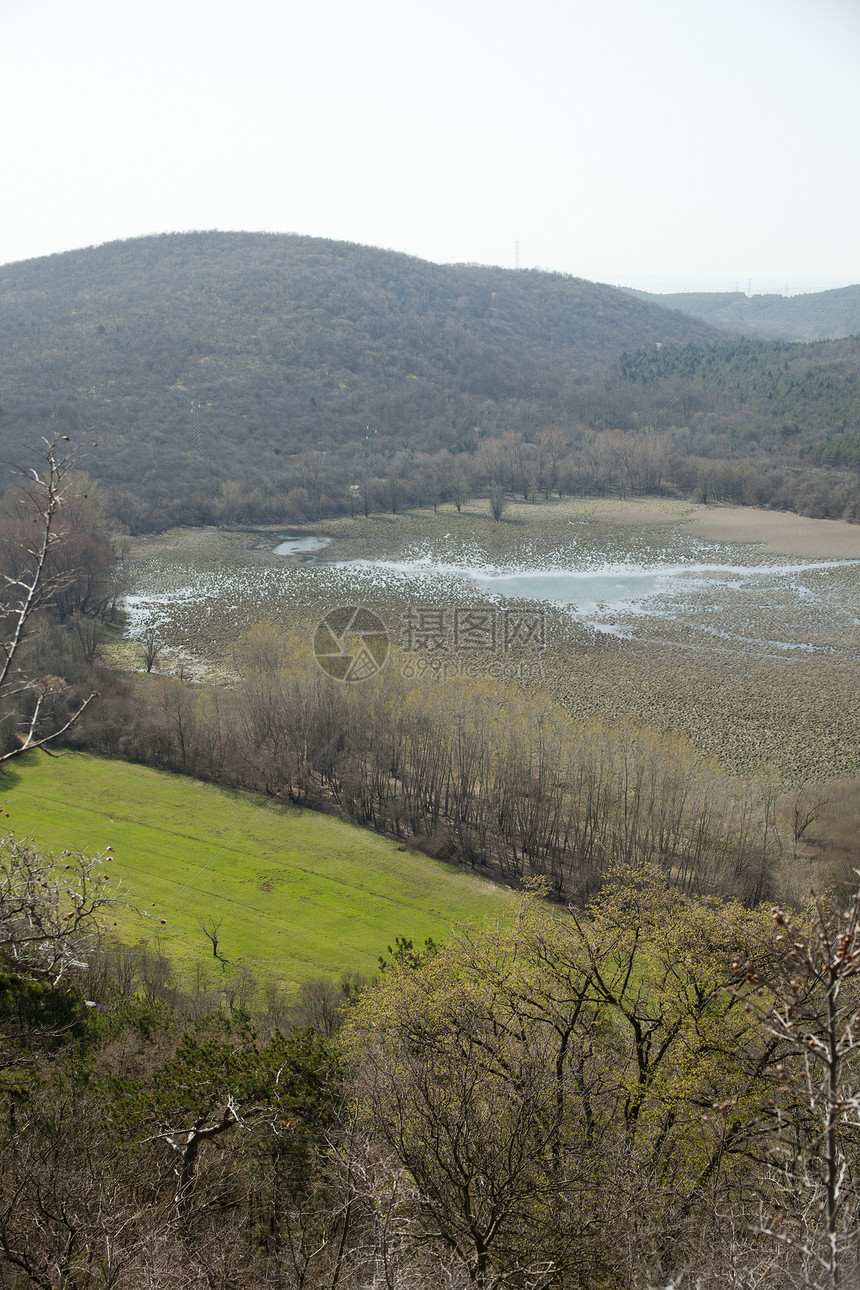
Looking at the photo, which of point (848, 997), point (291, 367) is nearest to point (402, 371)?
point (291, 367)

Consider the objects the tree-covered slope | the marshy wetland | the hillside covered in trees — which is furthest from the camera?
the tree-covered slope

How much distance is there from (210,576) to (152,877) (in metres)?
38.0

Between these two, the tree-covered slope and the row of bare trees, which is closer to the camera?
the row of bare trees

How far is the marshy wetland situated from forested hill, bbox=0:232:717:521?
2678cm

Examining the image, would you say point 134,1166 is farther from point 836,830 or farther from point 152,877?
point 836,830

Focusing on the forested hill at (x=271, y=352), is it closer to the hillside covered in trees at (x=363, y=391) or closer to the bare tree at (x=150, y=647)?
the hillside covered in trees at (x=363, y=391)

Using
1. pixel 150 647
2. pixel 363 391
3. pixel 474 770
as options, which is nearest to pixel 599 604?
pixel 474 770

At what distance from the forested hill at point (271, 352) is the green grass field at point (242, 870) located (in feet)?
183

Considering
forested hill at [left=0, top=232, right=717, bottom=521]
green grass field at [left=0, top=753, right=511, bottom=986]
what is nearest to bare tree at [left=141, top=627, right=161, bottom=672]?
green grass field at [left=0, top=753, right=511, bottom=986]

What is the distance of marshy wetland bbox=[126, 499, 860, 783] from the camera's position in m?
40.2

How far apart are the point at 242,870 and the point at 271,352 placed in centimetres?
11171
